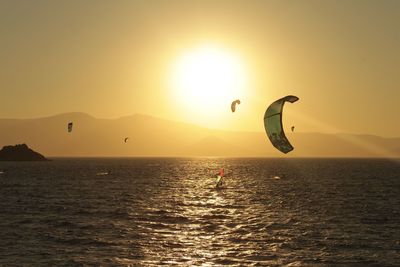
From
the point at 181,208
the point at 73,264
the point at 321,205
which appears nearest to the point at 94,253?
the point at 73,264

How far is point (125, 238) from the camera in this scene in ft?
124

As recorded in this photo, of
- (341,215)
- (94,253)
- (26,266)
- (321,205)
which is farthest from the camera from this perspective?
(321,205)

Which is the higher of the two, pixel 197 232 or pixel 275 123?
pixel 275 123

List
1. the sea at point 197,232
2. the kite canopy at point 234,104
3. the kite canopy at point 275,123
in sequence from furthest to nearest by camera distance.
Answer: the kite canopy at point 234,104
the kite canopy at point 275,123
the sea at point 197,232

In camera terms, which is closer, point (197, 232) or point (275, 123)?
point (275, 123)

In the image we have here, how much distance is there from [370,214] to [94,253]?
1291 inches

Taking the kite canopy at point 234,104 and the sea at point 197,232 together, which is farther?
the kite canopy at point 234,104

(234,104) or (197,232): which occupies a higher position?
(234,104)

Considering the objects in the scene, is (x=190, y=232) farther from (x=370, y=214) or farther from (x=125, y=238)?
(x=370, y=214)

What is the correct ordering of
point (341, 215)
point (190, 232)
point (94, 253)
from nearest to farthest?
point (94, 253), point (190, 232), point (341, 215)

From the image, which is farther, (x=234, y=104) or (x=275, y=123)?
(x=234, y=104)

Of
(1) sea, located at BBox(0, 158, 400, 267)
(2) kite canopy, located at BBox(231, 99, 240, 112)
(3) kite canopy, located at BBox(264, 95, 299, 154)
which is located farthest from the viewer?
(2) kite canopy, located at BBox(231, 99, 240, 112)

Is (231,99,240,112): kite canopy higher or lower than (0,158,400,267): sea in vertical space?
higher

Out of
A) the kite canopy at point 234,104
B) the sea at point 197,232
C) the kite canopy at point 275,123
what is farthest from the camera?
the kite canopy at point 234,104
